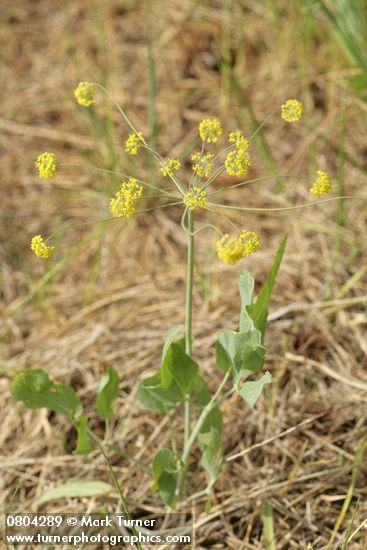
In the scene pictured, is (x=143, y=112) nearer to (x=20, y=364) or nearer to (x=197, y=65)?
(x=197, y=65)

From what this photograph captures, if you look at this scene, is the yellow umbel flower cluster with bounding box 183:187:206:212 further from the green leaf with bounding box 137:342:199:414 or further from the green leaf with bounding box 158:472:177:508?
the green leaf with bounding box 158:472:177:508

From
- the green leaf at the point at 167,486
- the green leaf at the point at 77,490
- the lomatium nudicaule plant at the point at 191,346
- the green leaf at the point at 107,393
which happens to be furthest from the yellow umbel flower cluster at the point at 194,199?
the green leaf at the point at 77,490

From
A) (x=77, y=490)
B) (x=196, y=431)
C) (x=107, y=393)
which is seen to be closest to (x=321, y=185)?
(x=196, y=431)

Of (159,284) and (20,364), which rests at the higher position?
(159,284)

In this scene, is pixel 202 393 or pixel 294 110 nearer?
pixel 294 110

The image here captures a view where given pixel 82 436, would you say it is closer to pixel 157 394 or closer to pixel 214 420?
pixel 157 394

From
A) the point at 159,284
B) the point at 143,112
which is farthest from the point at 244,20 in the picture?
the point at 159,284
